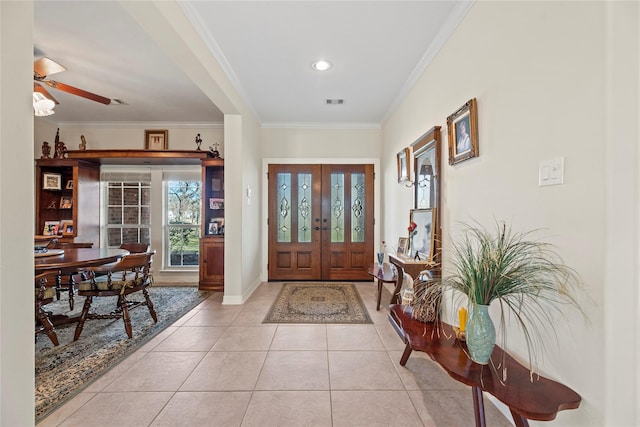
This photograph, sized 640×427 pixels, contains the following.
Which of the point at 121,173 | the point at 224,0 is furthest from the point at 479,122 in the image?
the point at 121,173

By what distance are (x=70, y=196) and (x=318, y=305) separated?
451 centimetres

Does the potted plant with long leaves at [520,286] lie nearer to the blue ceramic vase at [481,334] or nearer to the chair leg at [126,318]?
the blue ceramic vase at [481,334]

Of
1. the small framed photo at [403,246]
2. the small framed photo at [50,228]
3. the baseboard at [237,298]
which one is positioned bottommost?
the baseboard at [237,298]

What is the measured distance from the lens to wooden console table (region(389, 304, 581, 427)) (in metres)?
1.14

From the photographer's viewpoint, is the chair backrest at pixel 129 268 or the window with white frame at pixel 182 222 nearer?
the chair backrest at pixel 129 268

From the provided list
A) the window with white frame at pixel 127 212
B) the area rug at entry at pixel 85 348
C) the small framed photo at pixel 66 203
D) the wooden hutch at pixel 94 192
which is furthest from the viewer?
the window with white frame at pixel 127 212

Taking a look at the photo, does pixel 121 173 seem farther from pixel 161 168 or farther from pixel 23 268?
pixel 23 268

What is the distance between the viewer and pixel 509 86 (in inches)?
63.7

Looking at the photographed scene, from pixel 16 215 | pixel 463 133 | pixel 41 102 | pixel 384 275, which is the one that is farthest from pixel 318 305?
pixel 41 102

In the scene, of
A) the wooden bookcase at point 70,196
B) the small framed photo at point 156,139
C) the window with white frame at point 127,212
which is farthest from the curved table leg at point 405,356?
the wooden bookcase at point 70,196

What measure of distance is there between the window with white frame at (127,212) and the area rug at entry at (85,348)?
1.34m

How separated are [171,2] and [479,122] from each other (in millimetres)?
2195

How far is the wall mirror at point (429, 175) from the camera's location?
2.52m

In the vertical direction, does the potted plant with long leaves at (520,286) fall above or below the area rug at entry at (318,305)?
above
